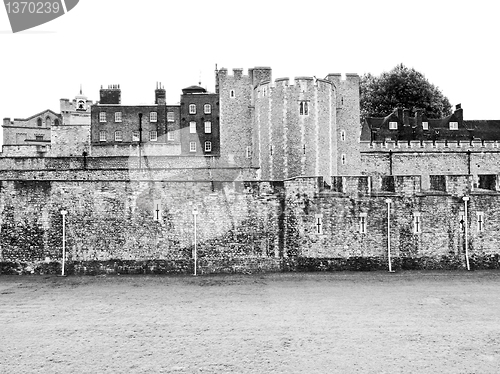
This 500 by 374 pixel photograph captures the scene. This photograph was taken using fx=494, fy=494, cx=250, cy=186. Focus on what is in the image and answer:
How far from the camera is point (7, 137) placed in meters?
45.4

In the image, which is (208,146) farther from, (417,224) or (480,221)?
(480,221)

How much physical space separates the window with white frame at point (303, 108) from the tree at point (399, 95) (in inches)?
843

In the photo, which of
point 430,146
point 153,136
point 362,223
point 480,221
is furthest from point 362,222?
point 153,136

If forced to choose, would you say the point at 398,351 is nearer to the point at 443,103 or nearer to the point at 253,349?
the point at 253,349

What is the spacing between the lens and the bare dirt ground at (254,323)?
9.04 metres

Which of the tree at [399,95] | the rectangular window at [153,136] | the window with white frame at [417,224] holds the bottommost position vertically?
the window with white frame at [417,224]

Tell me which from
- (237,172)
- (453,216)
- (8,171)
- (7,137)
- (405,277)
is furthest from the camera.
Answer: (7,137)

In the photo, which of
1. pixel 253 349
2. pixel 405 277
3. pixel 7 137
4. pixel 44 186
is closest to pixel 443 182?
pixel 405 277

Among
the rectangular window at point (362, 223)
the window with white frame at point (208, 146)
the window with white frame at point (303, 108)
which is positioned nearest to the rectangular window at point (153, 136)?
the window with white frame at point (208, 146)

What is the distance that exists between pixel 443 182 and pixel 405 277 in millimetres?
3877

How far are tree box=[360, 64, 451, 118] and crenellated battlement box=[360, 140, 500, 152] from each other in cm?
1202

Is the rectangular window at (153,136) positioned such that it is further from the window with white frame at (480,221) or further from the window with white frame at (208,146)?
the window with white frame at (480,221)

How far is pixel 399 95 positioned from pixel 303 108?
75.4 ft

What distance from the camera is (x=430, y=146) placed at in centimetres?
3128
